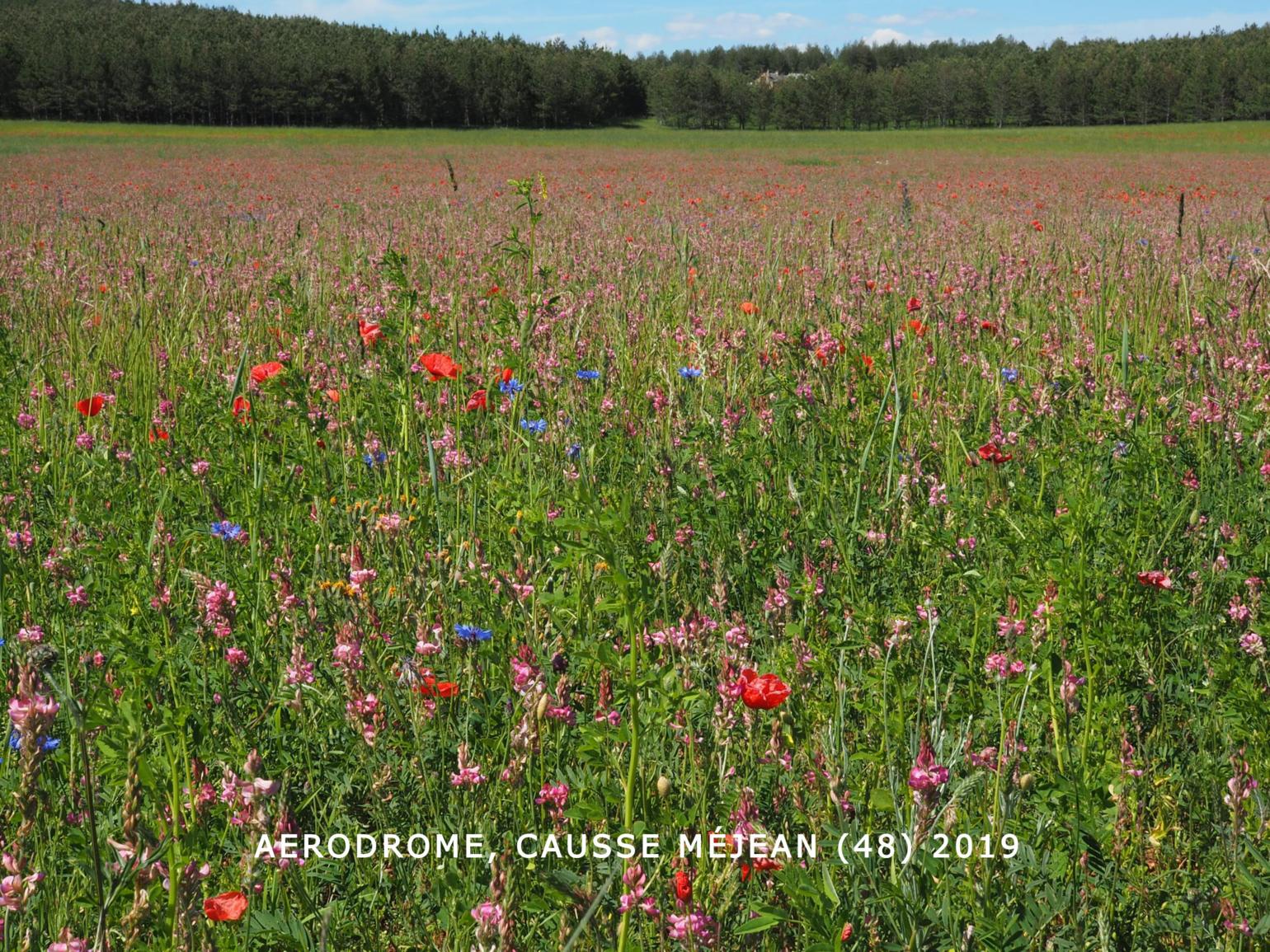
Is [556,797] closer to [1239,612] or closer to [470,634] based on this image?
[470,634]

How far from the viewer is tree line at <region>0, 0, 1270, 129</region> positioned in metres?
70.8

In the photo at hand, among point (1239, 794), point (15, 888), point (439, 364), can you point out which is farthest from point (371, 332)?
point (1239, 794)

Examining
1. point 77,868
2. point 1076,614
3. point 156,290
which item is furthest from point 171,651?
point 156,290

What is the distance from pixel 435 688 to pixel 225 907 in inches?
22.3

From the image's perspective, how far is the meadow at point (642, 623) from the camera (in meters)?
1.41

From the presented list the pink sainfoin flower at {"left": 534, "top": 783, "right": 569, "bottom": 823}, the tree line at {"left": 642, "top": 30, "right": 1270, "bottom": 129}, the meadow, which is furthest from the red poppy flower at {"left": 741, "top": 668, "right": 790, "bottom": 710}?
the tree line at {"left": 642, "top": 30, "right": 1270, "bottom": 129}

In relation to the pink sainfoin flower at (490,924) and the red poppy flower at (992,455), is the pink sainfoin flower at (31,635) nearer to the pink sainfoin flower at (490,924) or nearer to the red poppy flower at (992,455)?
the pink sainfoin flower at (490,924)

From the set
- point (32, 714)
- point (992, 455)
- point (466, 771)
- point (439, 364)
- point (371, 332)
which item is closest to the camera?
point (32, 714)

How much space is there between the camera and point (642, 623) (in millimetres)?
1927

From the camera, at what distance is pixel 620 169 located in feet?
75.2

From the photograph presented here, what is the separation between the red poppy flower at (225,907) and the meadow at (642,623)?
0.07ft

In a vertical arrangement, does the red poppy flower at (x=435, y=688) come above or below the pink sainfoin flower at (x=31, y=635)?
below

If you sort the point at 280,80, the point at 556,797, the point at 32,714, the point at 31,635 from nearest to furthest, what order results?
the point at 32,714, the point at 556,797, the point at 31,635, the point at 280,80

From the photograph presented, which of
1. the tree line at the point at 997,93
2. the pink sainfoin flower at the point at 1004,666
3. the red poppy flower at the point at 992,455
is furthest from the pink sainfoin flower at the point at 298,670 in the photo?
the tree line at the point at 997,93
